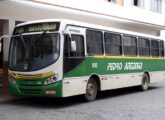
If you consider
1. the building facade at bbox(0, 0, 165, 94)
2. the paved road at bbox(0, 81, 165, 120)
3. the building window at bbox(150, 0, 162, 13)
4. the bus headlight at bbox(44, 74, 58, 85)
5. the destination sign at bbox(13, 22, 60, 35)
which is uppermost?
the building window at bbox(150, 0, 162, 13)

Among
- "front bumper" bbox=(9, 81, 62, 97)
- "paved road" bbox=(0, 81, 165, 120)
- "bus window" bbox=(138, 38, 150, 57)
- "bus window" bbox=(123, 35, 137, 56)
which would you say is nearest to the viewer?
"paved road" bbox=(0, 81, 165, 120)

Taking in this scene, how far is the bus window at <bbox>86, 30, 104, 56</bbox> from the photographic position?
12.3m

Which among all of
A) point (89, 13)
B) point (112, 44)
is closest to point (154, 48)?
point (89, 13)

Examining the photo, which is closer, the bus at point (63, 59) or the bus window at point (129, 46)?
the bus at point (63, 59)

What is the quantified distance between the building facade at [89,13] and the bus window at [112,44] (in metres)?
3.81

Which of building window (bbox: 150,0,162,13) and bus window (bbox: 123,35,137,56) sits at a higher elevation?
building window (bbox: 150,0,162,13)

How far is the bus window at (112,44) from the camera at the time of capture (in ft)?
44.5

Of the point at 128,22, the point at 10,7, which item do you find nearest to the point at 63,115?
the point at 10,7

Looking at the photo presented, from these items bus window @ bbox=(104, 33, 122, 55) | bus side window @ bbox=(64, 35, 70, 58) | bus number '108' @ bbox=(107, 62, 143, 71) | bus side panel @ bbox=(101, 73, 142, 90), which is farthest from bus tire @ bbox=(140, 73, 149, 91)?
bus side window @ bbox=(64, 35, 70, 58)

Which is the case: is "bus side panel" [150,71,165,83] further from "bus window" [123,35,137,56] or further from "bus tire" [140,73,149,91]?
"bus window" [123,35,137,56]

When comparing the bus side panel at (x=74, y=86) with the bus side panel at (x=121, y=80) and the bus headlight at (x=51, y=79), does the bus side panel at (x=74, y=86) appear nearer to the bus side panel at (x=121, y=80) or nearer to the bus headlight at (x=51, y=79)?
the bus headlight at (x=51, y=79)

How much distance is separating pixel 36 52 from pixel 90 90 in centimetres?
265

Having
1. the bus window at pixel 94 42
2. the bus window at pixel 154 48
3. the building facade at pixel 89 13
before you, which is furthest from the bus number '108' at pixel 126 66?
the building facade at pixel 89 13

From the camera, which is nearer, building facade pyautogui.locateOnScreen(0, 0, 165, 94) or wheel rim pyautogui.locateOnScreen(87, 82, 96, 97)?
wheel rim pyautogui.locateOnScreen(87, 82, 96, 97)
